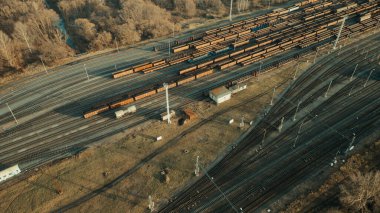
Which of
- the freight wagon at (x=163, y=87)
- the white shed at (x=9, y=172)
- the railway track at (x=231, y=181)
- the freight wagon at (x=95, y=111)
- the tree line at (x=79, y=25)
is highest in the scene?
the tree line at (x=79, y=25)

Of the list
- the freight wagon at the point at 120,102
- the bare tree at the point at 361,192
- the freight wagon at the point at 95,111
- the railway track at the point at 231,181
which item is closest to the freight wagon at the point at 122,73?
the freight wagon at the point at 120,102

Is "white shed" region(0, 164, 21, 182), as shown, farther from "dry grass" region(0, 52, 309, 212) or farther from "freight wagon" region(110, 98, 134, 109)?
"freight wagon" region(110, 98, 134, 109)

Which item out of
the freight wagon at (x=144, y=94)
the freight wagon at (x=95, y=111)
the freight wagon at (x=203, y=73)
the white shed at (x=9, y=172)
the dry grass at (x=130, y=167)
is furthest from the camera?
the freight wagon at (x=203, y=73)

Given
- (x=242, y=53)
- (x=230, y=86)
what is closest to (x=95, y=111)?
(x=230, y=86)

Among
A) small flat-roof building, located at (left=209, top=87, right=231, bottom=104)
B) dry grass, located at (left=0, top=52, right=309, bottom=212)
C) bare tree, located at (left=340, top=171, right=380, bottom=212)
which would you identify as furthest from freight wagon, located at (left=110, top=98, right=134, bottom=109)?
bare tree, located at (left=340, top=171, right=380, bottom=212)

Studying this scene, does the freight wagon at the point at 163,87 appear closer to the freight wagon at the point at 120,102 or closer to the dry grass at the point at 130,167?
the freight wagon at the point at 120,102

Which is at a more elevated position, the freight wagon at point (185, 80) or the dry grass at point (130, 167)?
the freight wagon at point (185, 80)

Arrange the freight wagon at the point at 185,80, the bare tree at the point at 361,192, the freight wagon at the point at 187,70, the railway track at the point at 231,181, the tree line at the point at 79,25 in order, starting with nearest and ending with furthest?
the bare tree at the point at 361,192 < the railway track at the point at 231,181 < the freight wagon at the point at 185,80 < the freight wagon at the point at 187,70 < the tree line at the point at 79,25

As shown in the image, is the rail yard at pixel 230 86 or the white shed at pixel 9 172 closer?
the white shed at pixel 9 172
